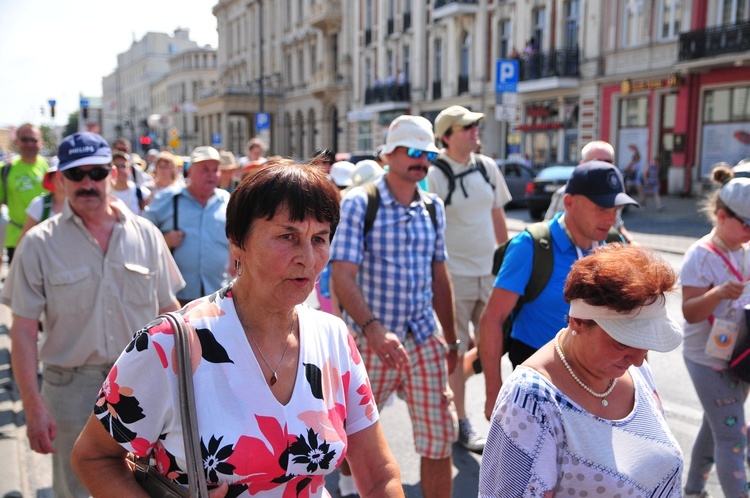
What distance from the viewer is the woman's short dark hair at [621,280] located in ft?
6.52

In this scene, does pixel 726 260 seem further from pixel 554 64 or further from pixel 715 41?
pixel 554 64

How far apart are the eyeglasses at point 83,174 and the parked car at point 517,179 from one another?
19471 millimetres

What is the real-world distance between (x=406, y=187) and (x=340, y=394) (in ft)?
6.76

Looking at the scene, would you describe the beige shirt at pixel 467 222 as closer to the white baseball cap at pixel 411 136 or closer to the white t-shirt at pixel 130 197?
the white baseball cap at pixel 411 136

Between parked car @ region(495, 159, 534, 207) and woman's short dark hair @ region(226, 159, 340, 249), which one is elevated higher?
woman's short dark hair @ region(226, 159, 340, 249)

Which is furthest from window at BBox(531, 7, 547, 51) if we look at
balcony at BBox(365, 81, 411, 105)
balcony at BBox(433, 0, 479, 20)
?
balcony at BBox(365, 81, 411, 105)

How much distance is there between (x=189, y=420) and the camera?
5.45ft

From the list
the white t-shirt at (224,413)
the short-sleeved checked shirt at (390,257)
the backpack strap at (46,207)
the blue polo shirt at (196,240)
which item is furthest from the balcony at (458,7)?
the white t-shirt at (224,413)

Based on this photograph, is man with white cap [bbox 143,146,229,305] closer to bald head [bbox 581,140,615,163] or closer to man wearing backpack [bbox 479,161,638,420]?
man wearing backpack [bbox 479,161,638,420]

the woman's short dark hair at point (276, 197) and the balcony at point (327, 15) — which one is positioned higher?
the balcony at point (327, 15)

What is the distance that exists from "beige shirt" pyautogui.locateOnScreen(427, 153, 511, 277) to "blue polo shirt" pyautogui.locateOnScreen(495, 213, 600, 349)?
186 centimetres

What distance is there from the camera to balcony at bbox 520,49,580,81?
91.2 ft

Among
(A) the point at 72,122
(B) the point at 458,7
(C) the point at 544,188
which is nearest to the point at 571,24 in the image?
(B) the point at 458,7

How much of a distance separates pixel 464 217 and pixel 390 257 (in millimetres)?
1474
